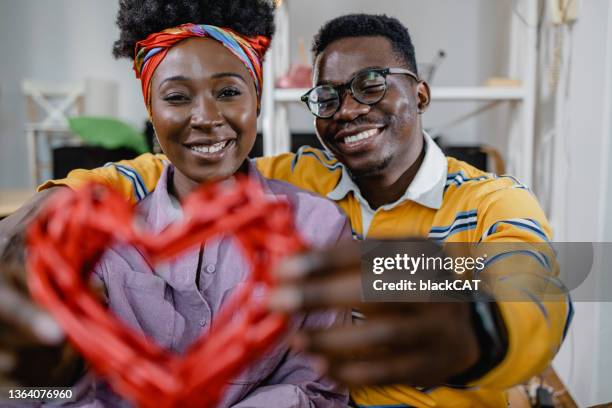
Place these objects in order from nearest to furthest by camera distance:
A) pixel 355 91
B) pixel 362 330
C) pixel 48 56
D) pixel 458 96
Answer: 1. pixel 362 330
2. pixel 355 91
3. pixel 458 96
4. pixel 48 56

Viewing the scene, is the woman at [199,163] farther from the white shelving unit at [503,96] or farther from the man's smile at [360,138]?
the white shelving unit at [503,96]

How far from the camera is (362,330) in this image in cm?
31

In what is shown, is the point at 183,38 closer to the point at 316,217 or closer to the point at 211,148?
the point at 211,148

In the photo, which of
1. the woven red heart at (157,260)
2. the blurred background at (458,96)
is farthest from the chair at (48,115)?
the woven red heart at (157,260)

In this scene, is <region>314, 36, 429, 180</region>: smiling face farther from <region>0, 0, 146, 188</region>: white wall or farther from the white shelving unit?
<region>0, 0, 146, 188</region>: white wall

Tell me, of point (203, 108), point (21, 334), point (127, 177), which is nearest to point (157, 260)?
point (21, 334)

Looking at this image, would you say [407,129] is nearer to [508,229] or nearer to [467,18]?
[508,229]

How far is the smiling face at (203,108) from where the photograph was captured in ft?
2.15

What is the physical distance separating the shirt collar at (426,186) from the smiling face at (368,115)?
4 cm

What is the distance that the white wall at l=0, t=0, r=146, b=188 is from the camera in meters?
3.14

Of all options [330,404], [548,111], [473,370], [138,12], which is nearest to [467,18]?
[548,111]

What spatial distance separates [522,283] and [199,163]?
0.42 metres

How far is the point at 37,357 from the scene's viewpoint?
37 cm

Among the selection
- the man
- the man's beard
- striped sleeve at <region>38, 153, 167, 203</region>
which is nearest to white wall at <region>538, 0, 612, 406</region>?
the man
